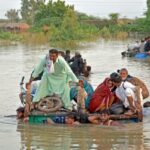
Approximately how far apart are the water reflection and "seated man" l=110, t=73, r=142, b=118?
1.08 ft

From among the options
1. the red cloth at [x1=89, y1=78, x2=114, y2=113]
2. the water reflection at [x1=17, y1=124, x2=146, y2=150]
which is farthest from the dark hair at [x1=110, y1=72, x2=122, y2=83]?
the water reflection at [x1=17, y1=124, x2=146, y2=150]

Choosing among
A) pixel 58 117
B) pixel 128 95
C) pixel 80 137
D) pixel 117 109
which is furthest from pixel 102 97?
pixel 80 137

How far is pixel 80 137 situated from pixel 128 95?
1337 millimetres

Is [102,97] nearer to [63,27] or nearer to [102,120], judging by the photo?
[102,120]

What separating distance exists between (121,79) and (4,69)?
539 inches

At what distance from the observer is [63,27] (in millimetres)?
48625

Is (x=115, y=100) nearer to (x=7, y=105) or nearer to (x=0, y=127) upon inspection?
(x=0, y=127)

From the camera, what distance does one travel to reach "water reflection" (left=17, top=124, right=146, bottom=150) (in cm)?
758

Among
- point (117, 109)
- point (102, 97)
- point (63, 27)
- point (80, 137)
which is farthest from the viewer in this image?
point (63, 27)

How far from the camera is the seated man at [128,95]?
356 inches

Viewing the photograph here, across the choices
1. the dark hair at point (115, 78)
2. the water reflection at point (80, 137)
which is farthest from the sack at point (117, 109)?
the dark hair at point (115, 78)

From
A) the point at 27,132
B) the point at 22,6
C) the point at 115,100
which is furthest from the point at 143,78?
the point at 22,6

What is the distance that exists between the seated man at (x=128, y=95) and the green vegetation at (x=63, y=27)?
32.7 m

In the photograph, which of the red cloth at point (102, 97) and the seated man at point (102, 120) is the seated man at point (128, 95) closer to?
the red cloth at point (102, 97)
